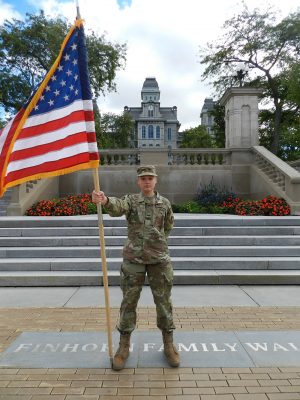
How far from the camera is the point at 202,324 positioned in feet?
17.6

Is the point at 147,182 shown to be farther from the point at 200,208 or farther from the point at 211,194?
the point at 211,194

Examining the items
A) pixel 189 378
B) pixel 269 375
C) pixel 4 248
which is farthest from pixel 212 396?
pixel 4 248

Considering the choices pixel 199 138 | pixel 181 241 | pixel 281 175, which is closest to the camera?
pixel 181 241

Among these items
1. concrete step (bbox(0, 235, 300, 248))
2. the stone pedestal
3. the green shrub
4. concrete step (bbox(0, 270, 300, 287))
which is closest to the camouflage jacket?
concrete step (bbox(0, 270, 300, 287))

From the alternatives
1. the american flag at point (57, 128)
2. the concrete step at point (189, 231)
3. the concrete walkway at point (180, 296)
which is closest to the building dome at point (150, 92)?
the concrete step at point (189, 231)

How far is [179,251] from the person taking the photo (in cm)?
902

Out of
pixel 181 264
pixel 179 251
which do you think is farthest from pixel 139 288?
pixel 179 251

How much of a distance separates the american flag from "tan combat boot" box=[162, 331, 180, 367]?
6.45ft

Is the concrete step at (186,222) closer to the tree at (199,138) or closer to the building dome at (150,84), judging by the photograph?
the tree at (199,138)

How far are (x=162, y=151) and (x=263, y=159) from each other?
3970mm

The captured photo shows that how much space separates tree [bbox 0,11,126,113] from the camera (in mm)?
30641

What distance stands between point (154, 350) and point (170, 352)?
41 cm

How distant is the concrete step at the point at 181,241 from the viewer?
9.41 m

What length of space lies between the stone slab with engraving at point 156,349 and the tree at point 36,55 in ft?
95.8
